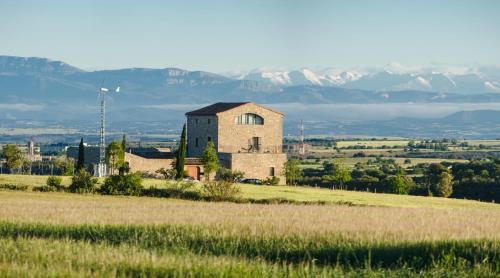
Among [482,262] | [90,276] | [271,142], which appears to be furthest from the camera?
[271,142]

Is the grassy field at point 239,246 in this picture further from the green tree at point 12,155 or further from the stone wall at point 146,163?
the green tree at point 12,155

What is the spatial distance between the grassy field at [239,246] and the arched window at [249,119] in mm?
68737

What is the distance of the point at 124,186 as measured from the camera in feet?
212

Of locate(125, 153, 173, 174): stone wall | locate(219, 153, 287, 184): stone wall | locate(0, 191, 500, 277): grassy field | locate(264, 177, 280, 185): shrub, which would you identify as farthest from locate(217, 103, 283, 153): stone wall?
locate(0, 191, 500, 277): grassy field

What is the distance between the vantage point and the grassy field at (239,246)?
1930 centimetres

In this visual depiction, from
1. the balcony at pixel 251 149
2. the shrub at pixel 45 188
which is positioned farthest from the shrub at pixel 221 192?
the balcony at pixel 251 149

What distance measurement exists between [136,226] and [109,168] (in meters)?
64.0

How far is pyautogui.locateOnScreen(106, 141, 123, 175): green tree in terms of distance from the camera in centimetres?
8731

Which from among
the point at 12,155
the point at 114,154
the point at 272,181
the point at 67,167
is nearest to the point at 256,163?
the point at 272,181

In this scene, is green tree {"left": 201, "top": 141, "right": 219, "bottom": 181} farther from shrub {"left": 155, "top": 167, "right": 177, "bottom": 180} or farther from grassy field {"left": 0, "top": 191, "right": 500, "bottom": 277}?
grassy field {"left": 0, "top": 191, "right": 500, "bottom": 277}

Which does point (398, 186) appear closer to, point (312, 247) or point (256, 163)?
point (256, 163)

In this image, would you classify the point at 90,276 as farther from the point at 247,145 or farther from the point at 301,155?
the point at 301,155

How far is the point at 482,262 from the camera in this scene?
74.7 ft

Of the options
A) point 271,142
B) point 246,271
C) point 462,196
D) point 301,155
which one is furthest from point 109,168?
point 301,155
